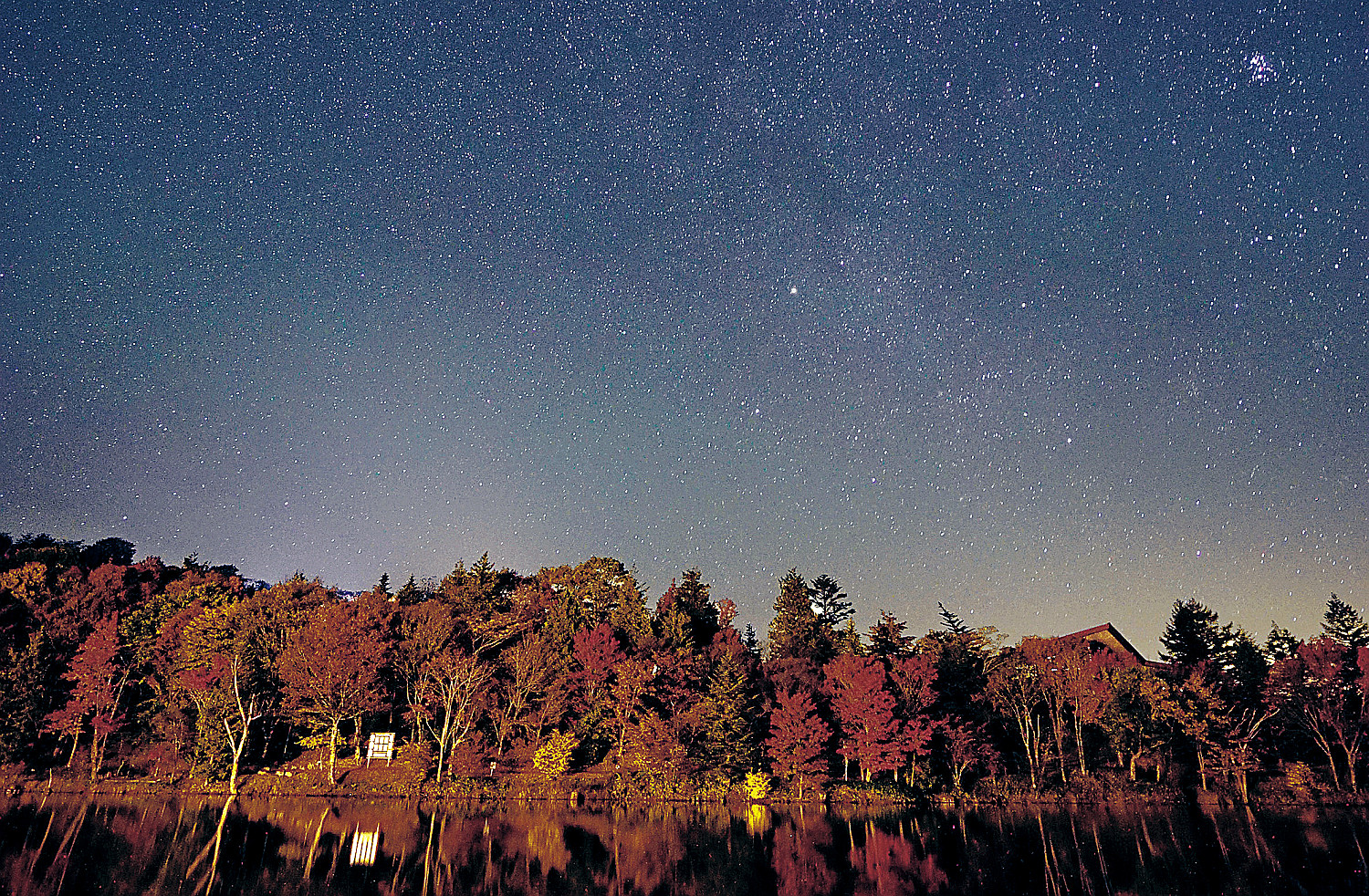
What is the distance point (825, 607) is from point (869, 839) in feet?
169

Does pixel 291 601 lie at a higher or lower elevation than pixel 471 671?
higher

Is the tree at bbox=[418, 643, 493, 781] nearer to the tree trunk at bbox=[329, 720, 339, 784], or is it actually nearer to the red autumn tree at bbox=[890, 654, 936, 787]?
the tree trunk at bbox=[329, 720, 339, 784]

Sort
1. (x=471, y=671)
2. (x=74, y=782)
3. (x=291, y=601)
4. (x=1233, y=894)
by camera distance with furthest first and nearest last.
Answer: (x=291, y=601)
(x=471, y=671)
(x=74, y=782)
(x=1233, y=894)

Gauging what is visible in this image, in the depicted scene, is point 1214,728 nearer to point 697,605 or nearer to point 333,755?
point 697,605

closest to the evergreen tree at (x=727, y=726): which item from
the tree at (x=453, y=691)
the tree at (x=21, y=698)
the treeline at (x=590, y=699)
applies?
the treeline at (x=590, y=699)

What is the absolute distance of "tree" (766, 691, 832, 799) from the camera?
5181cm

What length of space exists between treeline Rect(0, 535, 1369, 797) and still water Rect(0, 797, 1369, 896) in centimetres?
779

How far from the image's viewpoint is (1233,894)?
25078 mm

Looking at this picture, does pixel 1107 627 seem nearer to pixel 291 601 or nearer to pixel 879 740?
pixel 879 740

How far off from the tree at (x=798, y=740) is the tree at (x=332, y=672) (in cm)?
2832

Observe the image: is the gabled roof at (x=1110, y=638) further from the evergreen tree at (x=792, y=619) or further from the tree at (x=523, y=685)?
the tree at (x=523, y=685)

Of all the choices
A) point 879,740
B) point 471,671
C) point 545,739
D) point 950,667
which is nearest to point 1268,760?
point 950,667

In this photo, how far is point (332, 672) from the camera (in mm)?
52969

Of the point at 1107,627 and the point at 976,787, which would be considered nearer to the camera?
the point at 976,787
